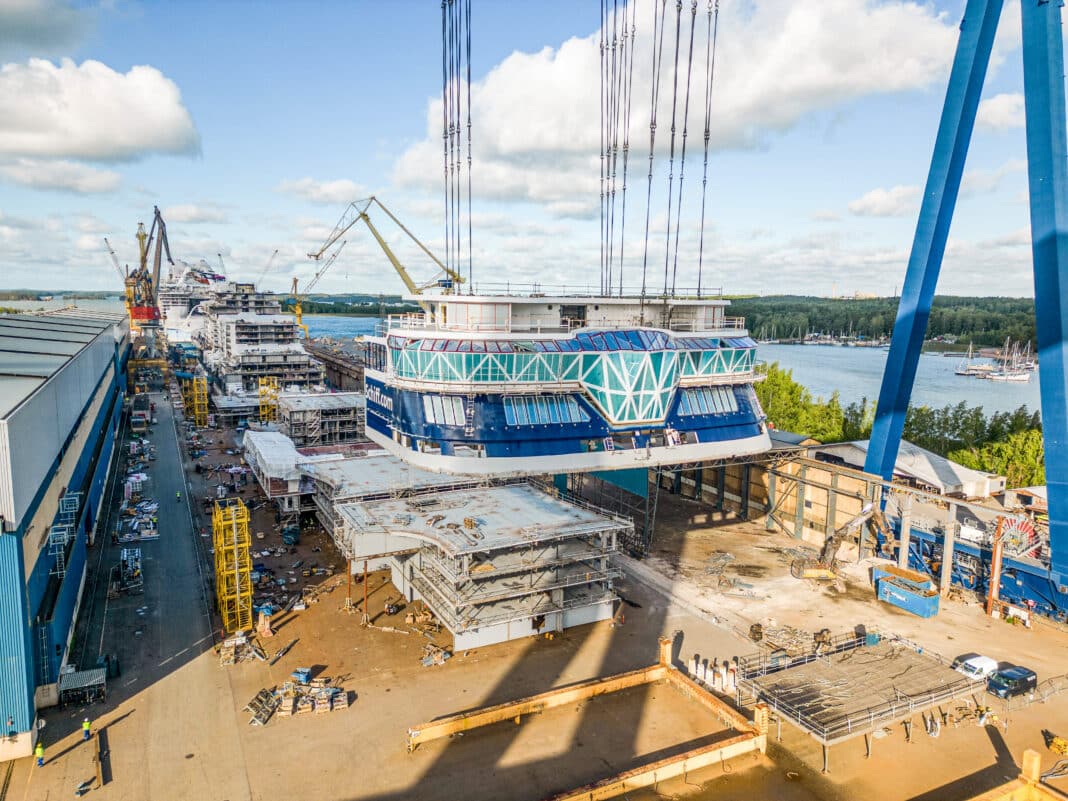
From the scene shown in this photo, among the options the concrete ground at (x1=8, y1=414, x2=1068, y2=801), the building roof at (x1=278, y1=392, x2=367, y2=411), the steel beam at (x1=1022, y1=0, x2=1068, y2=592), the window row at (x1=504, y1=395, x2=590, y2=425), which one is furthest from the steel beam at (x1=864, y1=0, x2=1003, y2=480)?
the building roof at (x1=278, y1=392, x2=367, y2=411)

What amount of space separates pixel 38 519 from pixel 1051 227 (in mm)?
43766

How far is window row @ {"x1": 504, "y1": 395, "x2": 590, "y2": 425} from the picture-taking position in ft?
118

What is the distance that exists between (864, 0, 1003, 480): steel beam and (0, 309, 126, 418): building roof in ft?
137

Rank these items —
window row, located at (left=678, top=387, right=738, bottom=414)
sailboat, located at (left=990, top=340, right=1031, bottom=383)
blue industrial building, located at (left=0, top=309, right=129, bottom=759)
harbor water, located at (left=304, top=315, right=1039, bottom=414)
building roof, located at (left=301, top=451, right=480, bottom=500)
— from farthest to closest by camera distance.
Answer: sailboat, located at (left=990, top=340, right=1031, bottom=383) < harbor water, located at (left=304, top=315, right=1039, bottom=414) < window row, located at (left=678, top=387, right=738, bottom=414) < building roof, located at (left=301, top=451, right=480, bottom=500) < blue industrial building, located at (left=0, top=309, right=129, bottom=759)

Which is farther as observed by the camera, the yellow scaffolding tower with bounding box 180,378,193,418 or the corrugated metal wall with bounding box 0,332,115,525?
the yellow scaffolding tower with bounding box 180,378,193,418

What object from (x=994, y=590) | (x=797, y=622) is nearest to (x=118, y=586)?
(x=797, y=622)

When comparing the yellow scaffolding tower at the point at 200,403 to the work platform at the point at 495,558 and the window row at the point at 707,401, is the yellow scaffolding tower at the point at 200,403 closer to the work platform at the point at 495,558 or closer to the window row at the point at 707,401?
the work platform at the point at 495,558

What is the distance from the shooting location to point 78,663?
2700 cm

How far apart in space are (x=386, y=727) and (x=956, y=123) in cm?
4012

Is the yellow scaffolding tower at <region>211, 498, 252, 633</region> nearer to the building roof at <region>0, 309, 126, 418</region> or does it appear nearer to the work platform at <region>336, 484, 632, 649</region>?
the work platform at <region>336, 484, 632, 649</region>

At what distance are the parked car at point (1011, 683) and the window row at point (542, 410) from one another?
20.9m

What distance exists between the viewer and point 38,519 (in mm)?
25047

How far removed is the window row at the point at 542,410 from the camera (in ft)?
118

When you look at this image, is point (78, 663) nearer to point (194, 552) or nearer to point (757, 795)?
point (194, 552)
